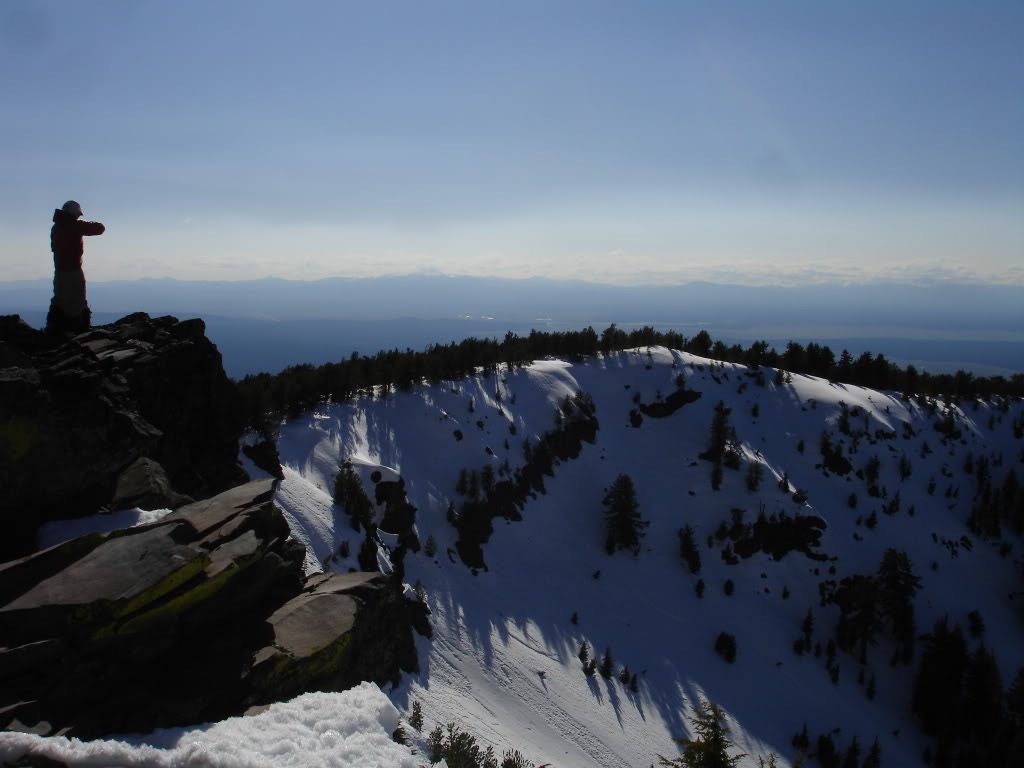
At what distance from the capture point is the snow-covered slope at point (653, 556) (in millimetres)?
33031

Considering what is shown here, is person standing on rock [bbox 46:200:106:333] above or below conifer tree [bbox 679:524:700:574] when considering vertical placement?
above

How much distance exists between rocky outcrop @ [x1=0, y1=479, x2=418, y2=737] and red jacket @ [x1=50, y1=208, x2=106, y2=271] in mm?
8272

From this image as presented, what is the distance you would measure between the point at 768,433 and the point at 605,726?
1622 inches

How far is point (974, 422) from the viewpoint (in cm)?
6888

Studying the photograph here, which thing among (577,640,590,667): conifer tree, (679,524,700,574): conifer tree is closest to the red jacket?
(577,640,590,667): conifer tree

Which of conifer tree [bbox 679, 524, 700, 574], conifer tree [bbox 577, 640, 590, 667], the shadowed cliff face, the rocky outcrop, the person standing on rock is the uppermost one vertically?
the person standing on rock

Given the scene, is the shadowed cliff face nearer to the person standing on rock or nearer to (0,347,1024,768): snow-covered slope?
the person standing on rock

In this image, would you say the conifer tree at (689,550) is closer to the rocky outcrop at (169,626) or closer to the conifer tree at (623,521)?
the conifer tree at (623,521)

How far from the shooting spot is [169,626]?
11906 millimetres

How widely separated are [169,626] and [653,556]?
4524cm

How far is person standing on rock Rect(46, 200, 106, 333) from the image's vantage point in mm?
16281

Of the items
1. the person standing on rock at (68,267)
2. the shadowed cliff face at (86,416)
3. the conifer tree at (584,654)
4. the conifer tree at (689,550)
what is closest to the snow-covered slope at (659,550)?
the conifer tree at (584,654)

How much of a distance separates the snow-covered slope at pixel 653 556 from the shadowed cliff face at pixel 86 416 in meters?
10.5

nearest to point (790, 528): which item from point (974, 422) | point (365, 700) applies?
point (974, 422)
